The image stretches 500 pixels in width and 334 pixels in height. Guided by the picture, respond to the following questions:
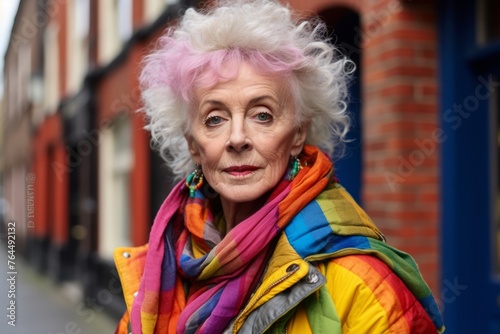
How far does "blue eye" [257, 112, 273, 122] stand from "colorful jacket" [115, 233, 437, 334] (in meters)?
0.35

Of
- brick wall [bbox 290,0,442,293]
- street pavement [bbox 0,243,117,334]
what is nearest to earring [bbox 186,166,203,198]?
brick wall [bbox 290,0,442,293]

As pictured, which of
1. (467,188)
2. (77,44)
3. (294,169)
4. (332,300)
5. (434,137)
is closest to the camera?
(332,300)

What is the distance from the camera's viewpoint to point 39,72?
1462 cm

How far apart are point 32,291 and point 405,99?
10.0 meters

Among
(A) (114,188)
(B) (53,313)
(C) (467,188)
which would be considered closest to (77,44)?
(A) (114,188)

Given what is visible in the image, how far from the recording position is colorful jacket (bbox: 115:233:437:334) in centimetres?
145

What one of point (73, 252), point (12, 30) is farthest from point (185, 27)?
point (12, 30)

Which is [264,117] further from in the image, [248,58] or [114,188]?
[114,188]

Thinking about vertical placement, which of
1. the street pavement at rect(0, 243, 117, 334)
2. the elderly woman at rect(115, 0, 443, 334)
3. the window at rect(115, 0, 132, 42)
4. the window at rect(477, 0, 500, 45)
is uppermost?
the window at rect(115, 0, 132, 42)

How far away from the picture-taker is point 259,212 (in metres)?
1.63

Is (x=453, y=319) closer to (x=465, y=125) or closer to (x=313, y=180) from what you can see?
(x=465, y=125)

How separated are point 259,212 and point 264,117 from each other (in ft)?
0.81

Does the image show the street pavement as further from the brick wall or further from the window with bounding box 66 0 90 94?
the window with bounding box 66 0 90 94

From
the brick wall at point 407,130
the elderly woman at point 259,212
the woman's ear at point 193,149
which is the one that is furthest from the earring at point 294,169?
the brick wall at point 407,130
